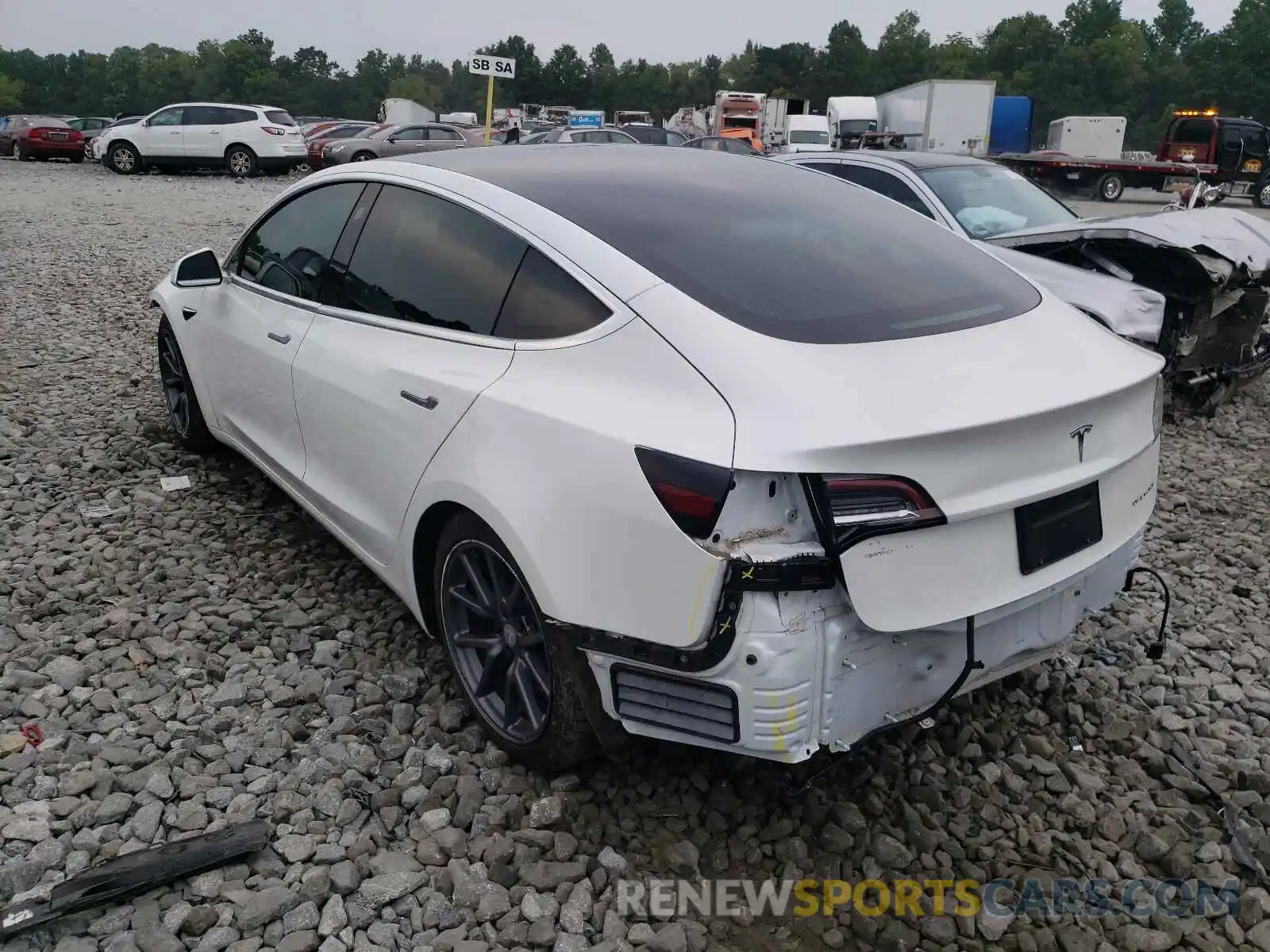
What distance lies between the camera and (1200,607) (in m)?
3.98

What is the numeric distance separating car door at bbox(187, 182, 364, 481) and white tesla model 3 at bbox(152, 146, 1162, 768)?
301 millimetres

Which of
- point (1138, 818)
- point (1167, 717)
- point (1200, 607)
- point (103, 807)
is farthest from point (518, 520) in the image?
point (1200, 607)

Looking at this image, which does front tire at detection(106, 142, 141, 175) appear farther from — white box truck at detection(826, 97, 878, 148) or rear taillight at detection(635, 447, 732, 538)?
rear taillight at detection(635, 447, 732, 538)

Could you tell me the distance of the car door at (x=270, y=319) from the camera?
3734mm

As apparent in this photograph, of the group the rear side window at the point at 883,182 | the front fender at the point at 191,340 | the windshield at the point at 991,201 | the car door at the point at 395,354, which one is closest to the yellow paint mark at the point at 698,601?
the car door at the point at 395,354

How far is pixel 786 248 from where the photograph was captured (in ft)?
9.29

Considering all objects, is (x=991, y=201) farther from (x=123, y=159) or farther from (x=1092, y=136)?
(x=1092, y=136)

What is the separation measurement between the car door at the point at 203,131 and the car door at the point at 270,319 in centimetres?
2048

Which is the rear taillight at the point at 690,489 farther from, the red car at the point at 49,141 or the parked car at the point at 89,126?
the parked car at the point at 89,126

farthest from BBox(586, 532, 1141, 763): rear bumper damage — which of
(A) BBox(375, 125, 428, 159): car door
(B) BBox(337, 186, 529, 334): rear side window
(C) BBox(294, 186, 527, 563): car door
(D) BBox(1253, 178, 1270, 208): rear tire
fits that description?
(D) BBox(1253, 178, 1270, 208): rear tire

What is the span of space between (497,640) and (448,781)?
16.6 inches

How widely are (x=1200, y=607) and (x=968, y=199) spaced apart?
3.86 m

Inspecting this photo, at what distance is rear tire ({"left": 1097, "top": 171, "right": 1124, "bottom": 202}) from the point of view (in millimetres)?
25453

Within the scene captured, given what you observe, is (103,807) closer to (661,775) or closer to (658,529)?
(661,775)
